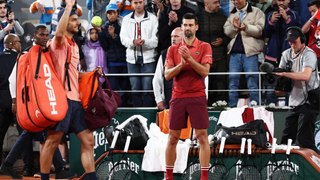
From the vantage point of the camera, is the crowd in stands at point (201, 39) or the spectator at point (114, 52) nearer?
the crowd in stands at point (201, 39)

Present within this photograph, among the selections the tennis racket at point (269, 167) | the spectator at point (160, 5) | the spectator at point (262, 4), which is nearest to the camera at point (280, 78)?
the tennis racket at point (269, 167)

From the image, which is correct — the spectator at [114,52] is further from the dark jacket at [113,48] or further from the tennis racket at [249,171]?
the tennis racket at [249,171]

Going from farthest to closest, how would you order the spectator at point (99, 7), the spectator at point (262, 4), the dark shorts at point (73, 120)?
the spectator at point (99, 7) → the spectator at point (262, 4) → the dark shorts at point (73, 120)

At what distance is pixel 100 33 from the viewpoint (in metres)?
14.3

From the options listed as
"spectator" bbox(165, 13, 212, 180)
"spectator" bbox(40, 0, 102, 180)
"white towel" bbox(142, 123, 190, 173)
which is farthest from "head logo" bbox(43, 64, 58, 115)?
"white towel" bbox(142, 123, 190, 173)

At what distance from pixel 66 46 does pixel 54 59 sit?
20 centimetres

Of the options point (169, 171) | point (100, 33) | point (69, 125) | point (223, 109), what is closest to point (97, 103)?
point (69, 125)

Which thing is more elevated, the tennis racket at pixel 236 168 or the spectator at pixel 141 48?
the spectator at pixel 141 48

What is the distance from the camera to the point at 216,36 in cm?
1372

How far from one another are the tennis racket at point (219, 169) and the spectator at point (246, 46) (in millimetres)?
1891

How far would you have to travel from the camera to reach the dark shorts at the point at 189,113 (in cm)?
1070

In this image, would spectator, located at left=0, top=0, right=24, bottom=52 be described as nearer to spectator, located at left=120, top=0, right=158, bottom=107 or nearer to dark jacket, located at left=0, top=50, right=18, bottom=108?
dark jacket, located at left=0, top=50, right=18, bottom=108

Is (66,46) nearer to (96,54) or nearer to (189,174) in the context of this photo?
(189,174)

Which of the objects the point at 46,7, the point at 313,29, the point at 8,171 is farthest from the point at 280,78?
the point at 46,7
